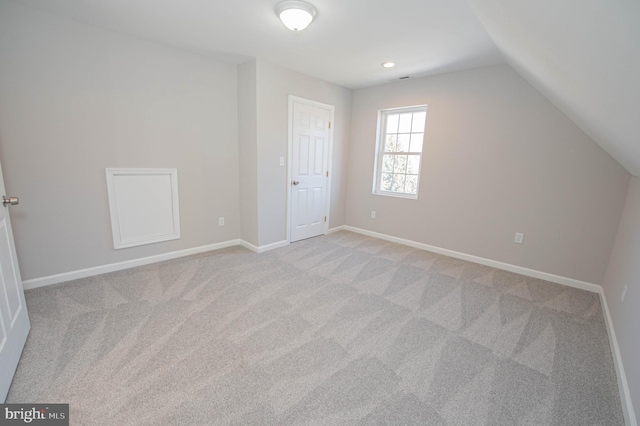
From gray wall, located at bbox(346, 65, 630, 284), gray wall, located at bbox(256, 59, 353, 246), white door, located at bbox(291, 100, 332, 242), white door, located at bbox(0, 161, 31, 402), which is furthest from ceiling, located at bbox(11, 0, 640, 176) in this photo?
white door, located at bbox(0, 161, 31, 402)

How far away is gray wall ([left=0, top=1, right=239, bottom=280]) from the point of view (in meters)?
2.21

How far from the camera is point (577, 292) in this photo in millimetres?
2750

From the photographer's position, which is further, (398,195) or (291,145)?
(398,195)

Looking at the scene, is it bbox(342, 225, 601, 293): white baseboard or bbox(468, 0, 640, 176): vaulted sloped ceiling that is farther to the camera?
bbox(342, 225, 601, 293): white baseboard

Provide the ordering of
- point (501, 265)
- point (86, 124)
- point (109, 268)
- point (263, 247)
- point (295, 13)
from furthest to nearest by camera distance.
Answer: point (263, 247), point (501, 265), point (109, 268), point (86, 124), point (295, 13)

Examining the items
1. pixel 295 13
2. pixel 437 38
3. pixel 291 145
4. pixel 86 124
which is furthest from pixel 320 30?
pixel 86 124

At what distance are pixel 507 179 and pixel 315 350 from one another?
293 centimetres

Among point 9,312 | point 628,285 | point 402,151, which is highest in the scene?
point 402,151

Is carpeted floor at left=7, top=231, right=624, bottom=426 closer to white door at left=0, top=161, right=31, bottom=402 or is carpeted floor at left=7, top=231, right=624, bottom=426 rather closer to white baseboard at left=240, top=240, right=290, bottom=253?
white door at left=0, top=161, right=31, bottom=402

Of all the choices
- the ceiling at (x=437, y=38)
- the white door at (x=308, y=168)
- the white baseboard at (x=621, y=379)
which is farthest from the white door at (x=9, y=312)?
the white baseboard at (x=621, y=379)

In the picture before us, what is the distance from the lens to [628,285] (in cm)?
188

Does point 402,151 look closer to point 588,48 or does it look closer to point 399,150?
point 399,150

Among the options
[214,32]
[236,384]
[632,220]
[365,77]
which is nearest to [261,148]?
[214,32]

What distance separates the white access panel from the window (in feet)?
9.75
